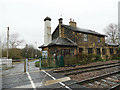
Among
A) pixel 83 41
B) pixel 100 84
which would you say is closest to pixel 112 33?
pixel 83 41

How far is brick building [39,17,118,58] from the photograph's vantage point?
14.7 meters

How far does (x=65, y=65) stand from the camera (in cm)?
1315

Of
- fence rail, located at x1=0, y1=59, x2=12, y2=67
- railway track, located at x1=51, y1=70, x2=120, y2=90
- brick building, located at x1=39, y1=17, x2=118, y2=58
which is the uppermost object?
brick building, located at x1=39, y1=17, x2=118, y2=58

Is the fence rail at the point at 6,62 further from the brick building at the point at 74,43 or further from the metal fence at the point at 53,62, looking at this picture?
the brick building at the point at 74,43

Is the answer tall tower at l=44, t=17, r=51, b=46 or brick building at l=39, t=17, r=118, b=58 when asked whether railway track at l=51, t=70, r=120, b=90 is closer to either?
brick building at l=39, t=17, r=118, b=58

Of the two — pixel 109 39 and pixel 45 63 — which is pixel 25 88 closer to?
pixel 45 63

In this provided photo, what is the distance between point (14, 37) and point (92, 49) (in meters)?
31.1

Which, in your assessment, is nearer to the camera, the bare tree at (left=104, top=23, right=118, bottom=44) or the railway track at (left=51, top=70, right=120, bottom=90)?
the railway track at (left=51, top=70, right=120, bottom=90)

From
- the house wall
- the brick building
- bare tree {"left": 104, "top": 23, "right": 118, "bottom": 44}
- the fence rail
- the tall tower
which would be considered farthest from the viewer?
bare tree {"left": 104, "top": 23, "right": 118, "bottom": 44}

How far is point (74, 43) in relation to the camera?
16.5m

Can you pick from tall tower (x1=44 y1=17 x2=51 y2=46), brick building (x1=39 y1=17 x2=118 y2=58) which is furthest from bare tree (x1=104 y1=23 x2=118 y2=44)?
tall tower (x1=44 y1=17 x2=51 y2=46)

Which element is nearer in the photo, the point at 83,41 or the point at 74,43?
the point at 74,43

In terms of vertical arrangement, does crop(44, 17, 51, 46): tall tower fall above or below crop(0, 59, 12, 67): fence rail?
above

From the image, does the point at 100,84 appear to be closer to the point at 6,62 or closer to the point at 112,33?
the point at 6,62
